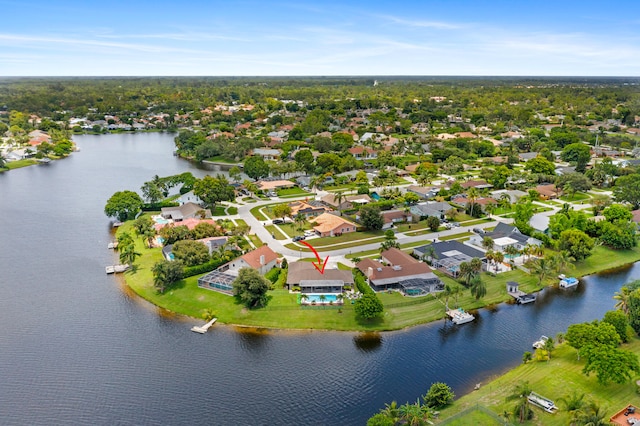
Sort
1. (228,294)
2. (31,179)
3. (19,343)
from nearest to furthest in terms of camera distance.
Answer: (19,343) < (228,294) < (31,179)

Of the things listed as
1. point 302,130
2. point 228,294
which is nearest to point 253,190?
point 228,294

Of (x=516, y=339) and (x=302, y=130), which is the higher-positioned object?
(x=302, y=130)

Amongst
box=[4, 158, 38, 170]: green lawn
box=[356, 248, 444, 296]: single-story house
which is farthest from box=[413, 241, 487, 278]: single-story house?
box=[4, 158, 38, 170]: green lawn

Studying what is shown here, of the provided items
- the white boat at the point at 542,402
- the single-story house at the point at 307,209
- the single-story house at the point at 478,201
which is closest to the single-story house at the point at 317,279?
the white boat at the point at 542,402

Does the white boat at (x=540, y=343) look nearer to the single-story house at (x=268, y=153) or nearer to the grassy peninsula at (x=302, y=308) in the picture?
the grassy peninsula at (x=302, y=308)

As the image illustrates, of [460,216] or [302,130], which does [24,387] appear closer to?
[460,216]

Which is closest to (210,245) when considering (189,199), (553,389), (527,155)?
(189,199)
